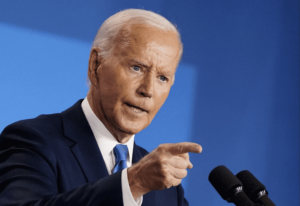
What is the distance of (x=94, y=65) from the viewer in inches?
56.9

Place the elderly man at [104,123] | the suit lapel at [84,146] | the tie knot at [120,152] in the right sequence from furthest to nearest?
the tie knot at [120,152], the suit lapel at [84,146], the elderly man at [104,123]

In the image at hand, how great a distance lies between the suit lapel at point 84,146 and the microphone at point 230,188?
1.29 ft

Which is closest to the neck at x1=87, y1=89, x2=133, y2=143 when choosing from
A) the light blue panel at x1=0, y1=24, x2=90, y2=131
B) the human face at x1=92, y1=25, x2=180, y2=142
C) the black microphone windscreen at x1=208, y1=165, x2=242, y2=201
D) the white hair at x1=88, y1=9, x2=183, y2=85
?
the human face at x1=92, y1=25, x2=180, y2=142

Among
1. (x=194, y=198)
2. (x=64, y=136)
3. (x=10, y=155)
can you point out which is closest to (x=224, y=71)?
(x=194, y=198)

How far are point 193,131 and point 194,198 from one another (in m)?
0.42

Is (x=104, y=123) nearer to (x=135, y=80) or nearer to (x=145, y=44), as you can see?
(x=135, y=80)

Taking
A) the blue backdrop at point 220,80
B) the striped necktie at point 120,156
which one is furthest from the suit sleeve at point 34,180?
A: the blue backdrop at point 220,80

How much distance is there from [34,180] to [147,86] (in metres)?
0.47

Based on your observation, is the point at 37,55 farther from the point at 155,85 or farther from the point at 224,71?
the point at 224,71

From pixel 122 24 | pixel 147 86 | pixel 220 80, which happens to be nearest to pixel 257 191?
pixel 147 86

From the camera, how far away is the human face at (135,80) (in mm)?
1309

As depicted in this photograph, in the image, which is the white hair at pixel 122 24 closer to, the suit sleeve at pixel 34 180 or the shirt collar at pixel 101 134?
the shirt collar at pixel 101 134

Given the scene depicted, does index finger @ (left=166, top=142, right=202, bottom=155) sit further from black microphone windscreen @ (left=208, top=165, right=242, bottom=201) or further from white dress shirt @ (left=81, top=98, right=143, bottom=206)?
white dress shirt @ (left=81, top=98, right=143, bottom=206)

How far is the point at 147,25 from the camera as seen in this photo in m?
1.36
